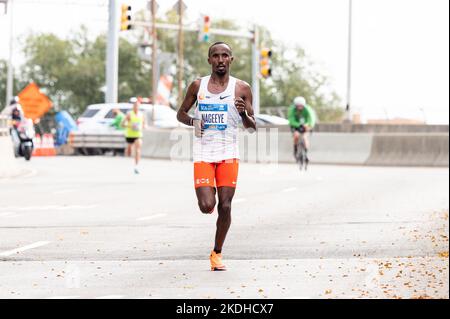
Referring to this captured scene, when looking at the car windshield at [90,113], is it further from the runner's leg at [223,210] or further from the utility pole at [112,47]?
the runner's leg at [223,210]

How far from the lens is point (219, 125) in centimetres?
1082

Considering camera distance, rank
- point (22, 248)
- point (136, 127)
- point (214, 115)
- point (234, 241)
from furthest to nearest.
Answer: point (136, 127)
point (234, 241)
point (22, 248)
point (214, 115)

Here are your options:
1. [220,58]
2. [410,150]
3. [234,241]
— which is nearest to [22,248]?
[234,241]

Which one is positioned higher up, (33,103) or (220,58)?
(220,58)

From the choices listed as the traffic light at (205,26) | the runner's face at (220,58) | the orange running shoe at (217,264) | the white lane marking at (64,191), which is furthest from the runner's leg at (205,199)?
the traffic light at (205,26)

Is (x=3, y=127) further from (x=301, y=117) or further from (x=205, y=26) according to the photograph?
(x=205, y=26)

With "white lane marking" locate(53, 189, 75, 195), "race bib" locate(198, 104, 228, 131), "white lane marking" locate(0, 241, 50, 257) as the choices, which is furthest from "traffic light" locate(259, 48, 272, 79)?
"race bib" locate(198, 104, 228, 131)

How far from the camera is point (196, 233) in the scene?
15.1m

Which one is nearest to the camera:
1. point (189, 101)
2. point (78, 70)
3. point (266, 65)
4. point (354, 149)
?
point (189, 101)

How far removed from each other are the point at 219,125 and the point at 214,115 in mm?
87

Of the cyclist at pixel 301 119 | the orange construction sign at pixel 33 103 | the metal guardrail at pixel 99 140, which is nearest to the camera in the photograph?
the cyclist at pixel 301 119

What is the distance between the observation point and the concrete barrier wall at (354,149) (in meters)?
38.5

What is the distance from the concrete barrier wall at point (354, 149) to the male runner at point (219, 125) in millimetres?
27517
